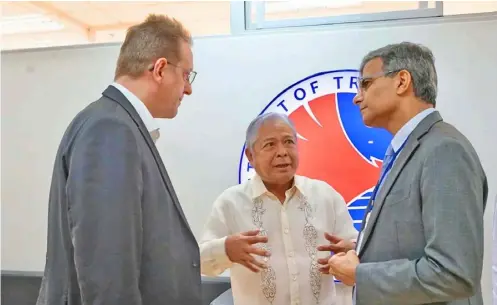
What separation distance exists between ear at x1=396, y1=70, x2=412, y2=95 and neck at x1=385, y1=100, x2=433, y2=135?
4 centimetres

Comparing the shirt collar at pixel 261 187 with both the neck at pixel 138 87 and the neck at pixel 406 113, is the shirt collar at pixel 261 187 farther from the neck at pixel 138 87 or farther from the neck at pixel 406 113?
the neck at pixel 138 87

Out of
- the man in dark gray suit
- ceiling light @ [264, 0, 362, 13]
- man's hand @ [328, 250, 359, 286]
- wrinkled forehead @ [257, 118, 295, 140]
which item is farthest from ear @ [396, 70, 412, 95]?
ceiling light @ [264, 0, 362, 13]

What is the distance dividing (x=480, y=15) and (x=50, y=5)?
3.32 meters

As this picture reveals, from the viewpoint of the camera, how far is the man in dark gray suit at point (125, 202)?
3.97ft

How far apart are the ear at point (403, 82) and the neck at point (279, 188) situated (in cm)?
86

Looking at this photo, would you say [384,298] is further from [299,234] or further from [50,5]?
[50,5]

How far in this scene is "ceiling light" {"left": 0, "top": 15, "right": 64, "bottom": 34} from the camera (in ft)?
13.0

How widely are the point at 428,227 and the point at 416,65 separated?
554 mm

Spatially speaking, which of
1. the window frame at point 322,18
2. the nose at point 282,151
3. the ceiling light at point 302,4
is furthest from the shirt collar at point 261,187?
the ceiling light at point 302,4

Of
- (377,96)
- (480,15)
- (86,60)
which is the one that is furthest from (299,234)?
(86,60)

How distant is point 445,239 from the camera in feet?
4.15

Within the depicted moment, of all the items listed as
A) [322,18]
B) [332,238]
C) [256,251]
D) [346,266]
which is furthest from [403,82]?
[322,18]

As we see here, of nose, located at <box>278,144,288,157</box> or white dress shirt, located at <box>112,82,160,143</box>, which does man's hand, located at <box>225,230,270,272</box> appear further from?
white dress shirt, located at <box>112,82,160,143</box>

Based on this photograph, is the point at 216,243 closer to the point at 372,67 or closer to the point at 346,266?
the point at 346,266
